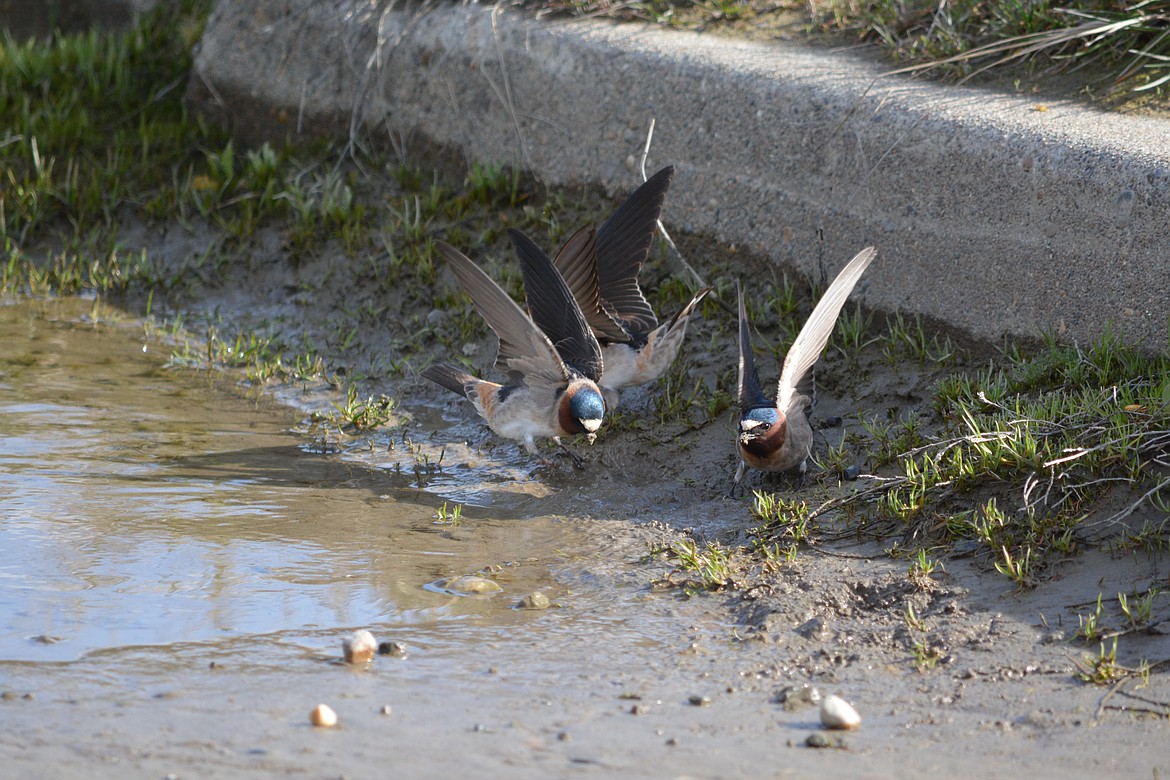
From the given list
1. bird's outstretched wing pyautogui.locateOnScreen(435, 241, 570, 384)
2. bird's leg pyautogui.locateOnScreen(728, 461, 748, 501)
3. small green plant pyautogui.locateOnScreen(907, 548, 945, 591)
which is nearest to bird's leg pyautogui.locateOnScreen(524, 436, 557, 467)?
bird's outstretched wing pyautogui.locateOnScreen(435, 241, 570, 384)

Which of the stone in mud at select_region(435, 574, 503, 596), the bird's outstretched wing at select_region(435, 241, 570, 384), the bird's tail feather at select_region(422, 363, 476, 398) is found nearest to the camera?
the stone in mud at select_region(435, 574, 503, 596)

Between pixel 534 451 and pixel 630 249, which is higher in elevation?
pixel 630 249

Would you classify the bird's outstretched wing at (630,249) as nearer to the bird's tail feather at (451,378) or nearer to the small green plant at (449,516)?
the bird's tail feather at (451,378)

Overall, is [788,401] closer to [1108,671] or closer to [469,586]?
[469,586]

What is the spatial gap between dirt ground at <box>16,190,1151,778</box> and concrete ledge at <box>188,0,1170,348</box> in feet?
1.46

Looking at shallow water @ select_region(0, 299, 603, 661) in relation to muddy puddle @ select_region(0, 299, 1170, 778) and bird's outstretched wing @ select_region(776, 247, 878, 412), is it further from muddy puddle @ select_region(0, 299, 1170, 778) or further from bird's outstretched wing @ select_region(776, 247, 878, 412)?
bird's outstretched wing @ select_region(776, 247, 878, 412)

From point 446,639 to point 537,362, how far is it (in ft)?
5.46

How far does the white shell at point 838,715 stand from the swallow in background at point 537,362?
1.93 m

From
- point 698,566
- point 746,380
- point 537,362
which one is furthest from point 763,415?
point 537,362

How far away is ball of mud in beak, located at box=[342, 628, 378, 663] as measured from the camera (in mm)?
3211

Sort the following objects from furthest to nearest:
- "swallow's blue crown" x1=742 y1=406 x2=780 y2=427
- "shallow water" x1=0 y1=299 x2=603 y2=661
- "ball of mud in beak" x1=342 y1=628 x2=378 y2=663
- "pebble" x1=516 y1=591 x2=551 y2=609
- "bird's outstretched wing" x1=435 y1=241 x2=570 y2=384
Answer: "bird's outstretched wing" x1=435 y1=241 x2=570 y2=384
"swallow's blue crown" x1=742 y1=406 x2=780 y2=427
"pebble" x1=516 y1=591 x2=551 y2=609
"shallow water" x1=0 y1=299 x2=603 y2=661
"ball of mud in beak" x1=342 y1=628 x2=378 y2=663

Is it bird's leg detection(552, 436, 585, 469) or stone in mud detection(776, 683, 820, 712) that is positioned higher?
stone in mud detection(776, 683, 820, 712)

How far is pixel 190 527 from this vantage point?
4219 mm

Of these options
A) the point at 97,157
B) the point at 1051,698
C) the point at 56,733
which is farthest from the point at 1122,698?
the point at 97,157
